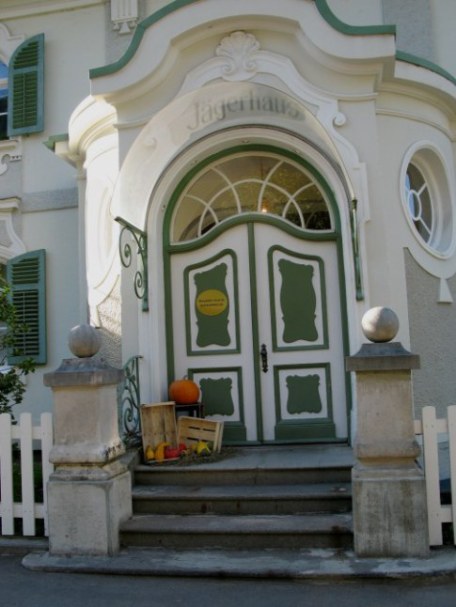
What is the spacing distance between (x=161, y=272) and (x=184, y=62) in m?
2.14

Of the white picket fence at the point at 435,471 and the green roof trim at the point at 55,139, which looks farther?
the green roof trim at the point at 55,139

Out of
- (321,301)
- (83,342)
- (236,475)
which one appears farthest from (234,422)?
(83,342)

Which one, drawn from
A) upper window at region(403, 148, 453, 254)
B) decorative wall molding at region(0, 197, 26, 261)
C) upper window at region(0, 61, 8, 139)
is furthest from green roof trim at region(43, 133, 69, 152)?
upper window at region(403, 148, 453, 254)

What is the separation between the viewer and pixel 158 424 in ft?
20.7

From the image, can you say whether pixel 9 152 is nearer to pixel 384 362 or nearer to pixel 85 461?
pixel 85 461

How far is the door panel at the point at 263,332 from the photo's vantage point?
266 inches

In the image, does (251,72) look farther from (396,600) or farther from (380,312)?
(396,600)

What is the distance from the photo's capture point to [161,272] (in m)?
7.07

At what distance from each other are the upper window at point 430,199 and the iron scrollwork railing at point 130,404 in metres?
3.44

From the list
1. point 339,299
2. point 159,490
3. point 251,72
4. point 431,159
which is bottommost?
point 159,490

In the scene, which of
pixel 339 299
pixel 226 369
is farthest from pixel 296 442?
pixel 339 299

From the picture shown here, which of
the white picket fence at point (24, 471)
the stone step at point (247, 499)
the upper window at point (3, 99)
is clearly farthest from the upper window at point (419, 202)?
the upper window at point (3, 99)

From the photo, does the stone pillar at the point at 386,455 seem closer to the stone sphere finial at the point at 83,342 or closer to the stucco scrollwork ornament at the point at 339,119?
the stone sphere finial at the point at 83,342

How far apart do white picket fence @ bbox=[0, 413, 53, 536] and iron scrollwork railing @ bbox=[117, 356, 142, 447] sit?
3.06 feet
